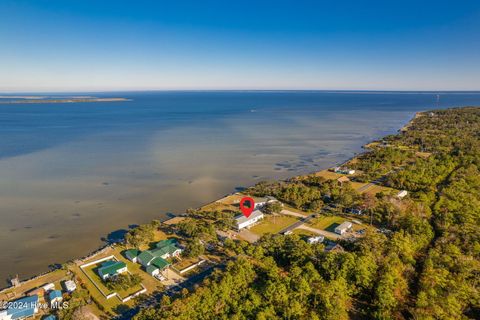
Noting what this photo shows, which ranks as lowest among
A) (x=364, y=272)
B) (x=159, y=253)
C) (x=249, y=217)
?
(x=159, y=253)

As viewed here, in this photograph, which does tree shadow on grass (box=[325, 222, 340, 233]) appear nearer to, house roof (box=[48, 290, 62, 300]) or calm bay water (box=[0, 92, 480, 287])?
calm bay water (box=[0, 92, 480, 287])

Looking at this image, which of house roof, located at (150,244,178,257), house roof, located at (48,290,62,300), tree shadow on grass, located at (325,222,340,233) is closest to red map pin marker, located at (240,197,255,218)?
tree shadow on grass, located at (325,222,340,233)

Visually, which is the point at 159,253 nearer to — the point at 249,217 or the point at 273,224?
the point at 249,217

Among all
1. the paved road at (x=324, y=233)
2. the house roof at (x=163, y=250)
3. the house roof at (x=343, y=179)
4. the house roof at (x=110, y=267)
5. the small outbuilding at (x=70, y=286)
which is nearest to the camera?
the small outbuilding at (x=70, y=286)

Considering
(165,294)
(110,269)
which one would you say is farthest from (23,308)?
(165,294)

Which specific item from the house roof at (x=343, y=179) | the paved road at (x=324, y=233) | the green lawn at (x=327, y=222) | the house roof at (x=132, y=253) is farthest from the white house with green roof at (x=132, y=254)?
the house roof at (x=343, y=179)

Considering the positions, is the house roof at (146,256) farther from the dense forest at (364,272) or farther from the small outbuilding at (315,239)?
the small outbuilding at (315,239)

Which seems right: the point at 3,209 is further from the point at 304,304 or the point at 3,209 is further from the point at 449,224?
the point at 449,224
